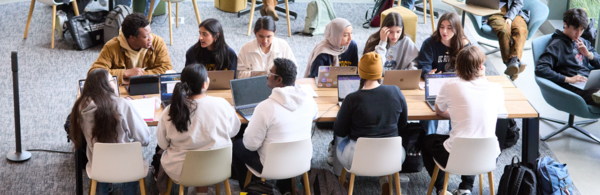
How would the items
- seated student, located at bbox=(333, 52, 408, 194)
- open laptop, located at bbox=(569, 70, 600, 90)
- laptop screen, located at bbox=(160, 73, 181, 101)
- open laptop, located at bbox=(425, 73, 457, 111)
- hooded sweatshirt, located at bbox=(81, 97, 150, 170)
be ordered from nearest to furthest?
hooded sweatshirt, located at bbox=(81, 97, 150, 170), seated student, located at bbox=(333, 52, 408, 194), laptop screen, located at bbox=(160, 73, 181, 101), open laptop, located at bbox=(425, 73, 457, 111), open laptop, located at bbox=(569, 70, 600, 90)

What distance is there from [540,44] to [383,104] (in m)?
2.06

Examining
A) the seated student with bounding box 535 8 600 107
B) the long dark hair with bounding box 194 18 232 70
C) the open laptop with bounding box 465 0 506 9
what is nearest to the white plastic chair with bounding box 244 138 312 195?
the long dark hair with bounding box 194 18 232 70

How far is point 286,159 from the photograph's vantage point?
9.96 feet

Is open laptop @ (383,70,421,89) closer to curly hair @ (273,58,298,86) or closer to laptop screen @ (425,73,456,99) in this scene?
laptop screen @ (425,73,456,99)

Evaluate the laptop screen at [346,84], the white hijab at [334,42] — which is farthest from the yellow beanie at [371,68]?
the white hijab at [334,42]

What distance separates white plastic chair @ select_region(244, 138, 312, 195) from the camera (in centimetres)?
298

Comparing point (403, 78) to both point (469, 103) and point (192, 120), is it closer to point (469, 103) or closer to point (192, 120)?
point (469, 103)

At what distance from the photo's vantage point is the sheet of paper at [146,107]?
330 cm

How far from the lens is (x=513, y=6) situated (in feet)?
18.8

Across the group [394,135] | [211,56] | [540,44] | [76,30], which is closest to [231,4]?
[76,30]

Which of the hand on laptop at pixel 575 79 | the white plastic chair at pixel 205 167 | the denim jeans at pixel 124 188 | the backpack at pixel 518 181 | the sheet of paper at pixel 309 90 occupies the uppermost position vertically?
the hand on laptop at pixel 575 79

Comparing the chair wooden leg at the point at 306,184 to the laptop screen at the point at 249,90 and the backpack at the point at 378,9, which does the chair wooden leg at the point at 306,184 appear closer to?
the laptop screen at the point at 249,90

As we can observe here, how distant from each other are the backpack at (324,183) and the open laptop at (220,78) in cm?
82

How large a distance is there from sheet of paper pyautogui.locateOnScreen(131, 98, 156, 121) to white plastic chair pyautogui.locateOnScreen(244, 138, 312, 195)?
0.73m
